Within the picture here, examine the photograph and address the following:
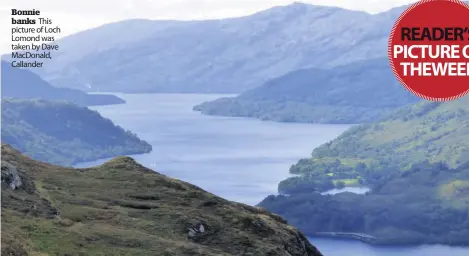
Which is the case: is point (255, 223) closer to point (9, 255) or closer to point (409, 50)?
point (409, 50)

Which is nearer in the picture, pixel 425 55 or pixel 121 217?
pixel 121 217

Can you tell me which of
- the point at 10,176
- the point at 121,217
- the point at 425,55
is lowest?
the point at 121,217

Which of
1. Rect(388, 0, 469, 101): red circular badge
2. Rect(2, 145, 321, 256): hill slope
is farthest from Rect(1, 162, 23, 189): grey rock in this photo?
Rect(388, 0, 469, 101): red circular badge

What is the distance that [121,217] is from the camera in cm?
5759

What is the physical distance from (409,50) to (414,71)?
372 centimetres

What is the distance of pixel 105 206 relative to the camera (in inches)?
2362

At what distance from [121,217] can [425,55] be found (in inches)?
925

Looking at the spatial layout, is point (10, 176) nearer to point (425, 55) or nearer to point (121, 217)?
point (121, 217)

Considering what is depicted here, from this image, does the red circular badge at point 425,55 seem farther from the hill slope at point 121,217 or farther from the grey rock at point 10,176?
the grey rock at point 10,176

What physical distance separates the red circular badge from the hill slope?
15391 millimetres

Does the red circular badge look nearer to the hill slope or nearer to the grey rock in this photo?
the hill slope

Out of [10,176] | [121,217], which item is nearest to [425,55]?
[121,217]

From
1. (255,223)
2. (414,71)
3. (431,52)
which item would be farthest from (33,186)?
(414,71)

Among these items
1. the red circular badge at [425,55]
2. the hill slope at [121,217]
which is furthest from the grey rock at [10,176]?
the red circular badge at [425,55]
